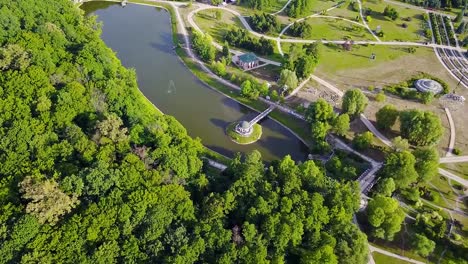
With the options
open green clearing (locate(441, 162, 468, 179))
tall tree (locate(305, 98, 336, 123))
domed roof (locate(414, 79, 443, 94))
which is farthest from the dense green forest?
domed roof (locate(414, 79, 443, 94))

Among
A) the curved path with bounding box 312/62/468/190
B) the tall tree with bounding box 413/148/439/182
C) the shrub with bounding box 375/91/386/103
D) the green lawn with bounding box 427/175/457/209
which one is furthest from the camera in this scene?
the shrub with bounding box 375/91/386/103

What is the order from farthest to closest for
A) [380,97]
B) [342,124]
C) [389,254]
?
[380,97] → [342,124] → [389,254]

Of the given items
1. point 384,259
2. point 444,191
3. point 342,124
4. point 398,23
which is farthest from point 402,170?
point 398,23

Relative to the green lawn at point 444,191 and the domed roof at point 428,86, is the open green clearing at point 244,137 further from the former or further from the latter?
the domed roof at point 428,86

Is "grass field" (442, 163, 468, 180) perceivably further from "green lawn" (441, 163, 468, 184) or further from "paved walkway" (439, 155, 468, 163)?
"paved walkway" (439, 155, 468, 163)

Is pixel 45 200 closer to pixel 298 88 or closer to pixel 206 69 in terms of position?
pixel 206 69

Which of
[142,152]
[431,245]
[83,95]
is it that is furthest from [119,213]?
[431,245]

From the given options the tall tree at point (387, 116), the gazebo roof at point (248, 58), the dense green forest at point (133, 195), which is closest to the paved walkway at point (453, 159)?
the tall tree at point (387, 116)
